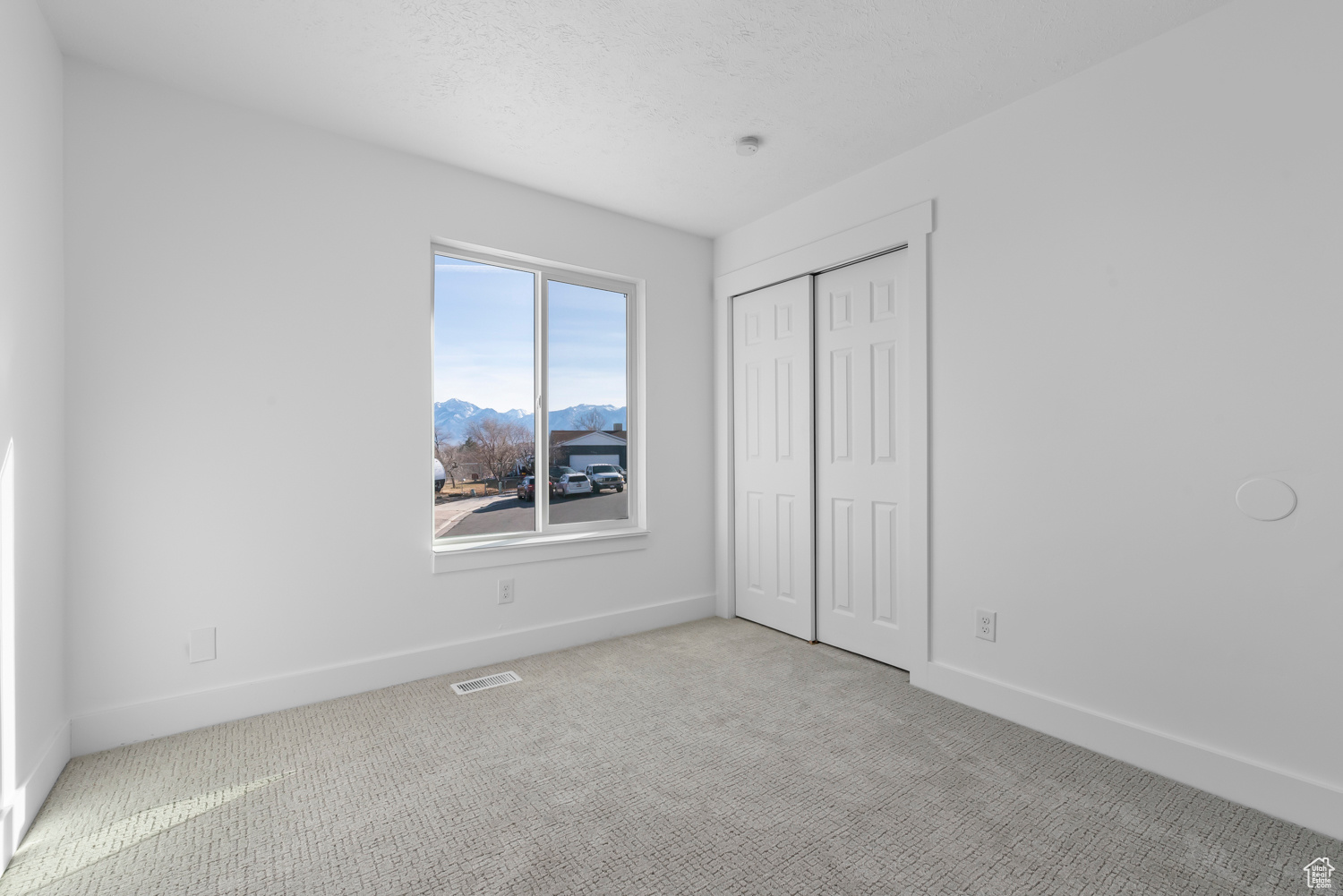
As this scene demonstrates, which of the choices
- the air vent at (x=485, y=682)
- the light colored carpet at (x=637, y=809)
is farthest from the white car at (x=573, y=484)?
the light colored carpet at (x=637, y=809)

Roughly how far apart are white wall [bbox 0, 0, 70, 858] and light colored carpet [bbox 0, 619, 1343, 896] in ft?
0.79

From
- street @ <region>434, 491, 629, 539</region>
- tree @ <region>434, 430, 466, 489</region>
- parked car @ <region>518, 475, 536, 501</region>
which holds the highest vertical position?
tree @ <region>434, 430, 466, 489</region>

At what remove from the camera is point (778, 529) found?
3.71 meters

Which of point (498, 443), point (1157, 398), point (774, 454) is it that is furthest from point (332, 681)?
point (1157, 398)

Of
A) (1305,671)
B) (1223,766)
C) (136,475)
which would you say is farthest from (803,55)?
(136,475)

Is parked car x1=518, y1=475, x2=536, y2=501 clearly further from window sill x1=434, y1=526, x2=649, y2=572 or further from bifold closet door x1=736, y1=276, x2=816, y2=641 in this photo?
bifold closet door x1=736, y1=276, x2=816, y2=641

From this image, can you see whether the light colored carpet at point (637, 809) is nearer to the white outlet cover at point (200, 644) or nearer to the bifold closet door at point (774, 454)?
the white outlet cover at point (200, 644)

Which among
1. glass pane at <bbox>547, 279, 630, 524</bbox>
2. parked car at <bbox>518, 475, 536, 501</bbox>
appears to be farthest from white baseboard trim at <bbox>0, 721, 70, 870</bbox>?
glass pane at <bbox>547, 279, 630, 524</bbox>

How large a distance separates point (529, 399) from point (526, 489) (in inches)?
19.6

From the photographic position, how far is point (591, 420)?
3701 mm

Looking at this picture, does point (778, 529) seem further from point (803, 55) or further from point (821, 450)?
point (803, 55)

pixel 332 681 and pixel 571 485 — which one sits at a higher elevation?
pixel 571 485

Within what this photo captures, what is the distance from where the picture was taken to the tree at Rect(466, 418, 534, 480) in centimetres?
330

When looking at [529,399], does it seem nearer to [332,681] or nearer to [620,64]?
[332,681]
